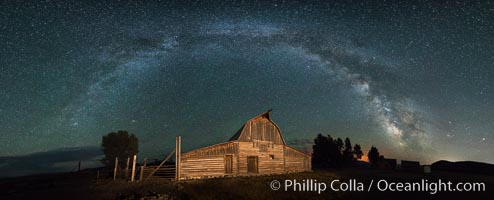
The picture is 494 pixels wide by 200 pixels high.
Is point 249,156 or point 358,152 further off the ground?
point 249,156

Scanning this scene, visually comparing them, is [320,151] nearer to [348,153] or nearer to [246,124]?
[348,153]

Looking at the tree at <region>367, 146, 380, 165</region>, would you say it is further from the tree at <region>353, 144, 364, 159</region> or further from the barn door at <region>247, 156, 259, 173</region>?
the barn door at <region>247, 156, 259, 173</region>

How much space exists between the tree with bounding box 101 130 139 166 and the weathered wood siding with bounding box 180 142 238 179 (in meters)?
34.4

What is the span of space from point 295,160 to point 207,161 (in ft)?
40.4

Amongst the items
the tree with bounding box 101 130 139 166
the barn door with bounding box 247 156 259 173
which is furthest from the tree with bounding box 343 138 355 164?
the tree with bounding box 101 130 139 166

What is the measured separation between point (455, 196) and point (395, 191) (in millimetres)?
3718

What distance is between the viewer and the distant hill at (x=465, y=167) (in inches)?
1528

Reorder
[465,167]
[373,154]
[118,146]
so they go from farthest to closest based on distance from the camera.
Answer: [373,154] < [118,146] < [465,167]

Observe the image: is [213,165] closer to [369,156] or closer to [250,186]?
[250,186]

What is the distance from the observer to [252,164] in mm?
29438

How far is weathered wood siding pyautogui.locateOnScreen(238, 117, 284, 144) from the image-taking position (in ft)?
95.2

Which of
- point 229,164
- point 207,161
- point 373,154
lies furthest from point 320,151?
point 207,161

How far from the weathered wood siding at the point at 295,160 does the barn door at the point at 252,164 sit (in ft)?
15.0

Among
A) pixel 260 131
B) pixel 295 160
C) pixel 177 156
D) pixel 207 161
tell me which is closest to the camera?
pixel 177 156
